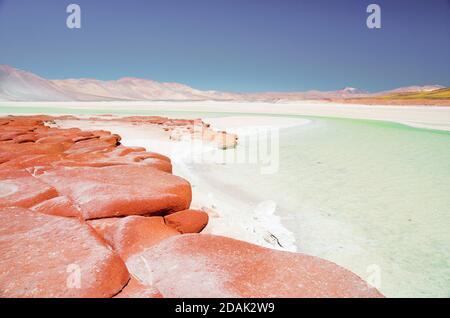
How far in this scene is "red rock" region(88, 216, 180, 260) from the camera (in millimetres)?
2852

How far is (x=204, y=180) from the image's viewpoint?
6.87 meters

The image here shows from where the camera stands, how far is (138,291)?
7.20 ft

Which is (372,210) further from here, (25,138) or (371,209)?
(25,138)

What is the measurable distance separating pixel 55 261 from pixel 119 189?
1531 mm

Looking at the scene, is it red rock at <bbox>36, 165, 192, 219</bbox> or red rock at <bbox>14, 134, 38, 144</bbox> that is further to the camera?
red rock at <bbox>14, 134, 38, 144</bbox>

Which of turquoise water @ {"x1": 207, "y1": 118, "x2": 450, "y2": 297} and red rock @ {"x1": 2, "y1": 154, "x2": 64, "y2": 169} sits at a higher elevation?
red rock @ {"x1": 2, "y1": 154, "x2": 64, "y2": 169}

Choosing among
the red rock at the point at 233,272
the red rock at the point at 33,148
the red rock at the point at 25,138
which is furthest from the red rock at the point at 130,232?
the red rock at the point at 25,138

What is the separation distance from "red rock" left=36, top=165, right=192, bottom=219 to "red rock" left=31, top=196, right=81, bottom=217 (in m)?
0.08

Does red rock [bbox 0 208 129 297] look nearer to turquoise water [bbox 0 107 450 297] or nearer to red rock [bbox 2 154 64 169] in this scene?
red rock [bbox 2 154 64 169]

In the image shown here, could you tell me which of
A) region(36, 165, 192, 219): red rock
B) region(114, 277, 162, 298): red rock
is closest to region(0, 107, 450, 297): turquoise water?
region(36, 165, 192, 219): red rock

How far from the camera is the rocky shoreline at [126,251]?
218 centimetres

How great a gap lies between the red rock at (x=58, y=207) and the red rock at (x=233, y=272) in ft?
3.65

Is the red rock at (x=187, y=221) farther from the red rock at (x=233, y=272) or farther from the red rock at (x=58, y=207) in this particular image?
the red rock at (x=58, y=207)

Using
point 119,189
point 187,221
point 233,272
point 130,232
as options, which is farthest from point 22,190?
point 233,272
